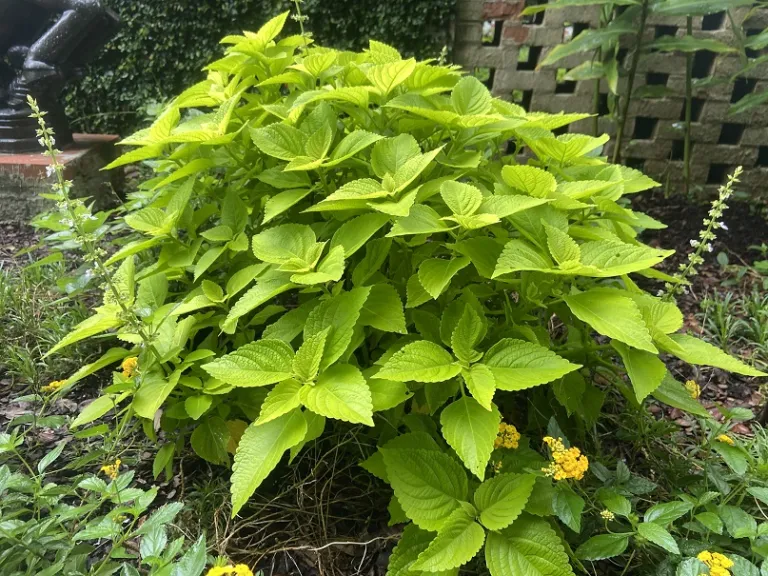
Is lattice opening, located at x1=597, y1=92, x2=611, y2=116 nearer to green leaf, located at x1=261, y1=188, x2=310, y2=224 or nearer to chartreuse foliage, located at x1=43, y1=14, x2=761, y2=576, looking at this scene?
chartreuse foliage, located at x1=43, y1=14, x2=761, y2=576

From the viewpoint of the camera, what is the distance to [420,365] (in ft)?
3.70

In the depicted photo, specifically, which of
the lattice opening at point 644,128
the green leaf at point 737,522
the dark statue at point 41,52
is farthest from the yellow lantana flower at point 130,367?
the lattice opening at point 644,128

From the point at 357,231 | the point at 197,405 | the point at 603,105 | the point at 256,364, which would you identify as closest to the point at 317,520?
the point at 197,405

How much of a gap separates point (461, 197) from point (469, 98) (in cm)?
37

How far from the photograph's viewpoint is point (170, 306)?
1.50 m

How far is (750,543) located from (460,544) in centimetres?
71

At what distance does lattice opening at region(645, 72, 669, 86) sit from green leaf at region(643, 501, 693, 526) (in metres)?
3.13

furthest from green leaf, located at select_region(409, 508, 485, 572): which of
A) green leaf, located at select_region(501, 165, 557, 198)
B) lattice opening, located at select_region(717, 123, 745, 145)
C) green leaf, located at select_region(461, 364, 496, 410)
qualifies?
lattice opening, located at select_region(717, 123, 745, 145)

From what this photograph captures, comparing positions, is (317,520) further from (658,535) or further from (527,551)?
(658,535)

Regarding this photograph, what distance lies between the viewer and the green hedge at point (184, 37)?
371 cm

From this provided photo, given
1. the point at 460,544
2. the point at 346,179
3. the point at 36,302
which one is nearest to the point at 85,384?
the point at 36,302

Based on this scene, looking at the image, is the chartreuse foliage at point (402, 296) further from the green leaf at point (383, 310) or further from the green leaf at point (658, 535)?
the green leaf at point (658, 535)

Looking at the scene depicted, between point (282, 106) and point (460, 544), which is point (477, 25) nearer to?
point (282, 106)

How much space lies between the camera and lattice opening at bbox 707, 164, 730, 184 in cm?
361
